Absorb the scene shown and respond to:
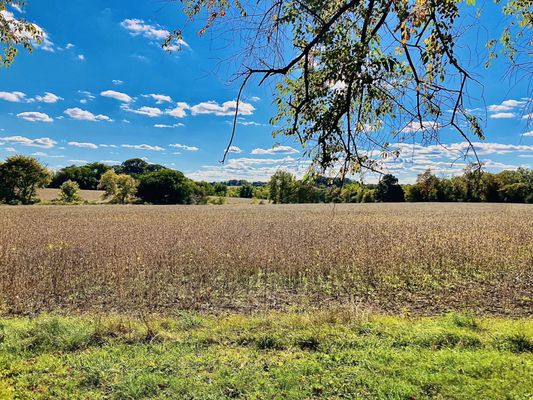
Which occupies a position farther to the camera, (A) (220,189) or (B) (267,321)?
(A) (220,189)

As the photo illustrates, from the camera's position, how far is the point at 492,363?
14.6 ft

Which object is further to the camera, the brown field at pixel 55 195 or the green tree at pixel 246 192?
the green tree at pixel 246 192

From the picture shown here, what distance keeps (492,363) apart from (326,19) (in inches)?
181

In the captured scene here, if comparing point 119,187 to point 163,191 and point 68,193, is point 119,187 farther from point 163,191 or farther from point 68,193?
point 68,193

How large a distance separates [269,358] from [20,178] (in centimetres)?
7522

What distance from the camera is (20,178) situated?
213ft

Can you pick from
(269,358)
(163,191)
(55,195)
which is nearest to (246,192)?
(163,191)

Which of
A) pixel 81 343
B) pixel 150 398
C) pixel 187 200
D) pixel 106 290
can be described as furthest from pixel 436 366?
pixel 187 200

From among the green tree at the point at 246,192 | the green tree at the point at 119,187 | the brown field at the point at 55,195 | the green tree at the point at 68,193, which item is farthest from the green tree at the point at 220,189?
the green tree at the point at 68,193

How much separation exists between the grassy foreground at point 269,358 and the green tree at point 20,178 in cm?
7133

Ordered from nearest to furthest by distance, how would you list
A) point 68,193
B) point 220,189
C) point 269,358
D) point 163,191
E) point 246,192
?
point 269,358 < point 68,193 < point 163,191 < point 246,192 < point 220,189

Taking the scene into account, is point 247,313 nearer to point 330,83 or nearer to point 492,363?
point 492,363

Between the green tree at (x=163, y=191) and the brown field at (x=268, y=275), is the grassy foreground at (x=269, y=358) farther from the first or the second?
the green tree at (x=163, y=191)

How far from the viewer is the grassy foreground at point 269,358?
155 inches
